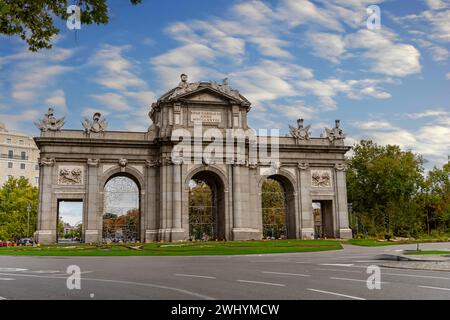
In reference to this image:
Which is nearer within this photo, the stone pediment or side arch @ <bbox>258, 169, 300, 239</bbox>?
the stone pediment

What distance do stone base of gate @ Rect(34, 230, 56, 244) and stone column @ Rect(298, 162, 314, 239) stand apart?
27254 millimetres

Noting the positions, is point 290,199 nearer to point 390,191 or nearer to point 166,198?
point 166,198

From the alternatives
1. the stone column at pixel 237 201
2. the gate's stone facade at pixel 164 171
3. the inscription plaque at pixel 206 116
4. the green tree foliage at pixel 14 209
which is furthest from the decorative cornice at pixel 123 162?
the green tree foliage at pixel 14 209

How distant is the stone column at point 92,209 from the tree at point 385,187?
137 ft

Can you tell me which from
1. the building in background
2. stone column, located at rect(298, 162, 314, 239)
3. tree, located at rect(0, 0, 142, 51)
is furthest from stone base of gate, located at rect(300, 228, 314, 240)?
the building in background

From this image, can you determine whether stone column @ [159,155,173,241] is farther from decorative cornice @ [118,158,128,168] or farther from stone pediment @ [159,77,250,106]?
stone pediment @ [159,77,250,106]

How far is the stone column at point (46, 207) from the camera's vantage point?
160 ft

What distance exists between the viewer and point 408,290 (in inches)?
524

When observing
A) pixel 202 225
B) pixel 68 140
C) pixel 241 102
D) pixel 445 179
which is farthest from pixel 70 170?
pixel 445 179

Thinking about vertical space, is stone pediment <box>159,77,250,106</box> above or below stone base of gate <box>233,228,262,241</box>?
above

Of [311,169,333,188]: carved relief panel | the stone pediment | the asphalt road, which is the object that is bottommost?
the asphalt road

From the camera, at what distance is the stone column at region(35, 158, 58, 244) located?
160ft

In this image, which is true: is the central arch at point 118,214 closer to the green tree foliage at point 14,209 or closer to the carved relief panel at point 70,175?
the carved relief panel at point 70,175
